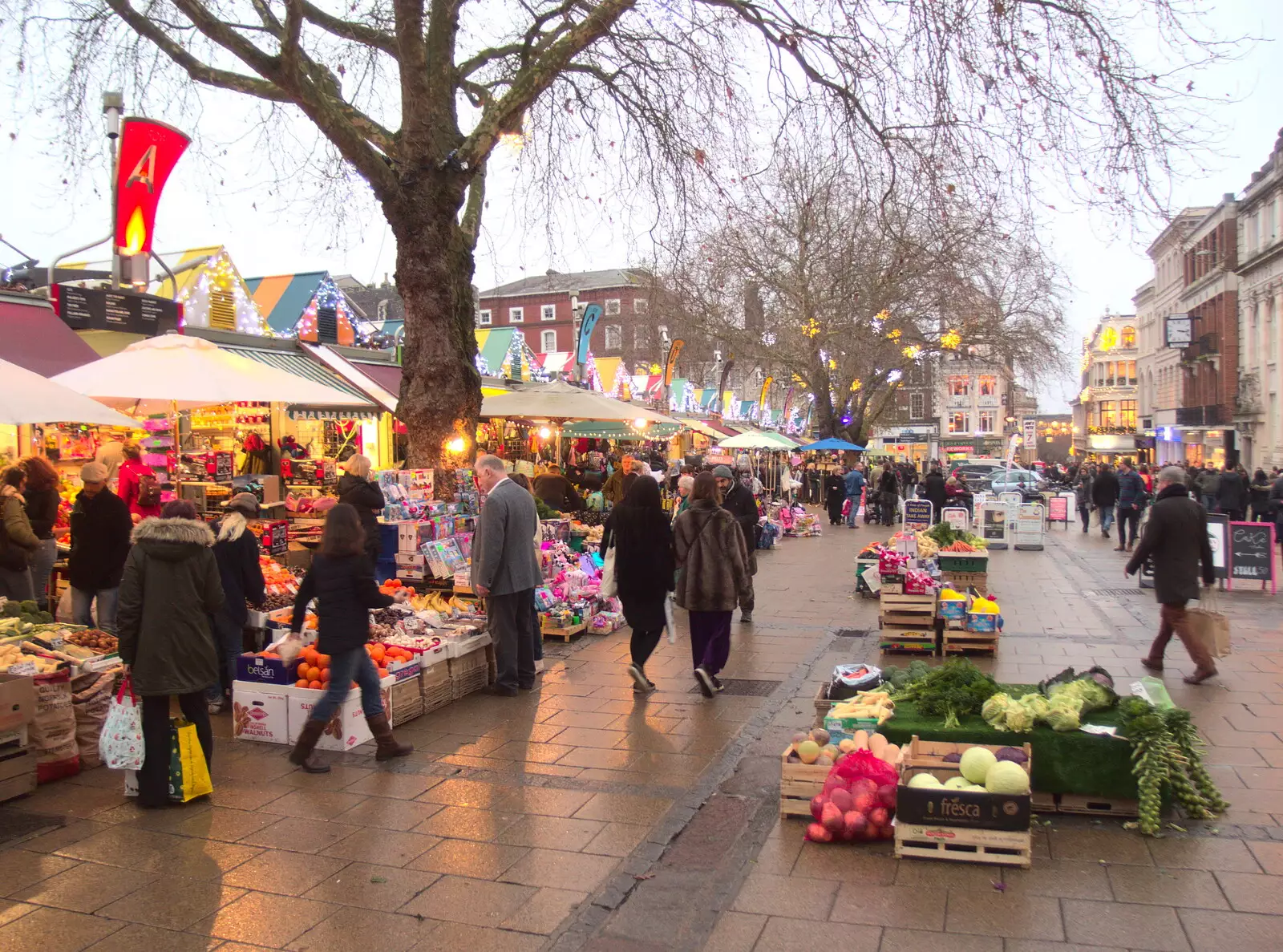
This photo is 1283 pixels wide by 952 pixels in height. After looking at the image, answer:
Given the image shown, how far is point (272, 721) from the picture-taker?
5.89 m

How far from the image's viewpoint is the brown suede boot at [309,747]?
529cm

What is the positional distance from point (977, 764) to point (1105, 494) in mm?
18126

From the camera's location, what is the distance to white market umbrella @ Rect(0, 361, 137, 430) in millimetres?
5953

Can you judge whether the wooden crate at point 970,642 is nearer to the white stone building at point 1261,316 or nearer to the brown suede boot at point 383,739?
the brown suede boot at point 383,739

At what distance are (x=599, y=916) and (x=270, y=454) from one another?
1061 cm

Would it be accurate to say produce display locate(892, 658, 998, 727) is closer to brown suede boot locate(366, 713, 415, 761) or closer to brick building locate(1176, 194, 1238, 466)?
brown suede boot locate(366, 713, 415, 761)

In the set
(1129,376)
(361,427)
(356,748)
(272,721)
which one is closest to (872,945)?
(356,748)

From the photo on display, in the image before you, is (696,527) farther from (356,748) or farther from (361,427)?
(361,427)

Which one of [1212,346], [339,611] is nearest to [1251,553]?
[339,611]

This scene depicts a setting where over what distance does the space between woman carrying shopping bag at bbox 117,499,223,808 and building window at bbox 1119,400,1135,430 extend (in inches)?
3085

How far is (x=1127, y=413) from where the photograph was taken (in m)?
74.3

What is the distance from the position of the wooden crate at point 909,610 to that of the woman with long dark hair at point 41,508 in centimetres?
715

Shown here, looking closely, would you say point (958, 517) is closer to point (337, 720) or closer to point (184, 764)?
point (337, 720)

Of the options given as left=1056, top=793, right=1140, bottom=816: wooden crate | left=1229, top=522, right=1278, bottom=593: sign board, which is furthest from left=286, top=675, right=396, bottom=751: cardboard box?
left=1229, top=522, right=1278, bottom=593: sign board
